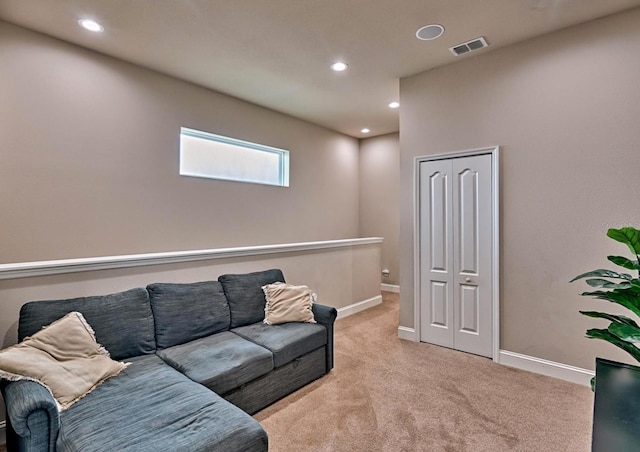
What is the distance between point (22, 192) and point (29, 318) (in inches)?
58.8

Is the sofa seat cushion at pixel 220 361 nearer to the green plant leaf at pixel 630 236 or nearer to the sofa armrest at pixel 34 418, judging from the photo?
the sofa armrest at pixel 34 418

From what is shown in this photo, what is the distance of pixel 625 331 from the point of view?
1.39m

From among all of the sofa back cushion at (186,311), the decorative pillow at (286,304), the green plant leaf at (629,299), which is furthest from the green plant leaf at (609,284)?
the sofa back cushion at (186,311)

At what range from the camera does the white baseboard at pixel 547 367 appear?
2.77 m

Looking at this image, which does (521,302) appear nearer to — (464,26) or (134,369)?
(464,26)

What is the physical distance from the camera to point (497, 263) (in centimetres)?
320

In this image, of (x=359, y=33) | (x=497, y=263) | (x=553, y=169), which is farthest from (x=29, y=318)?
(x=553, y=169)

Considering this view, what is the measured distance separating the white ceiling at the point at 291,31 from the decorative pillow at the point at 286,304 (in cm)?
237

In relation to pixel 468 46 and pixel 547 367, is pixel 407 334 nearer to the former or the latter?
pixel 547 367

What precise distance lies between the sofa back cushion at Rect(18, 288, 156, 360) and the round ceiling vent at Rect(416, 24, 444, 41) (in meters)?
3.20

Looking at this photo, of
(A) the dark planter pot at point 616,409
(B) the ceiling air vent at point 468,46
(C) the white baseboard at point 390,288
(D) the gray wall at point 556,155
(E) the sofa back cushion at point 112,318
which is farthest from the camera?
(C) the white baseboard at point 390,288

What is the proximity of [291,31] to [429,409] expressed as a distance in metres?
3.33

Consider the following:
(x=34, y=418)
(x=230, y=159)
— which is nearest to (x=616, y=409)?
(x=34, y=418)

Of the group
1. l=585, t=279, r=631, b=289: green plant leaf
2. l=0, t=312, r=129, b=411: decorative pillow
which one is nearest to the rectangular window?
l=0, t=312, r=129, b=411: decorative pillow
